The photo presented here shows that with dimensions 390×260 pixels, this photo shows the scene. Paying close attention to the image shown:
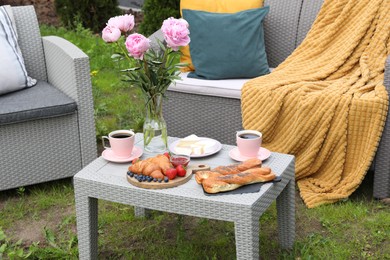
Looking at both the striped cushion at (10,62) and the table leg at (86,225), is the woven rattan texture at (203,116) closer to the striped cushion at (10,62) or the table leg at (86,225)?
the striped cushion at (10,62)

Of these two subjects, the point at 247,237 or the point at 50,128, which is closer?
the point at 247,237

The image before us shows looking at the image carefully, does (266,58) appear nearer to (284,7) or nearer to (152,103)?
(284,7)

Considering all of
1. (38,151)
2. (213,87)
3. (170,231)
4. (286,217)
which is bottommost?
(170,231)

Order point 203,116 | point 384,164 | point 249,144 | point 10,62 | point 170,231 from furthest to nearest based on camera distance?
point 203,116
point 10,62
point 384,164
point 170,231
point 249,144

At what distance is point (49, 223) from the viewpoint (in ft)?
9.94

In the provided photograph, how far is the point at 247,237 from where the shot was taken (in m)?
2.27

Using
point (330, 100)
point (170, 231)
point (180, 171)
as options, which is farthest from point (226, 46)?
point (180, 171)

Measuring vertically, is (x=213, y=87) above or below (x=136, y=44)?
below

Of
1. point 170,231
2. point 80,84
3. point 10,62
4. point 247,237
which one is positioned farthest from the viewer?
point 10,62

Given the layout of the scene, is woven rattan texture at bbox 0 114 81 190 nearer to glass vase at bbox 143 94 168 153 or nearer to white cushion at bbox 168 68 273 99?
white cushion at bbox 168 68 273 99

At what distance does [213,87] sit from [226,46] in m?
0.25

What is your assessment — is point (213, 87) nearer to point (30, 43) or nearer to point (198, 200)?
point (30, 43)

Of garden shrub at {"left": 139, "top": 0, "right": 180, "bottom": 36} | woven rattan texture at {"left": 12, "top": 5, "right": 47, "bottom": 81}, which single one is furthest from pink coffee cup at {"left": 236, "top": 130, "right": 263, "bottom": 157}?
garden shrub at {"left": 139, "top": 0, "right": 180, "bottom": 36}

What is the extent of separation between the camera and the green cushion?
359 cm
